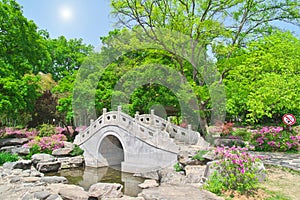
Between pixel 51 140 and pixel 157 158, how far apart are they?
6766 mm

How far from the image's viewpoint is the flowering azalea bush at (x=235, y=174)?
201 inches

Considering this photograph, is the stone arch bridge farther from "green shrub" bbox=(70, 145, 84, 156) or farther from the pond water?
the pond water

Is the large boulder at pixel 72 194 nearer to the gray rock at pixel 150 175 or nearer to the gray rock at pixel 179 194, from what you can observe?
the gray rock at pixel 179 194

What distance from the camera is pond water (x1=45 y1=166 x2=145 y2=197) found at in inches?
402

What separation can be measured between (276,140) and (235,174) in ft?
23.3

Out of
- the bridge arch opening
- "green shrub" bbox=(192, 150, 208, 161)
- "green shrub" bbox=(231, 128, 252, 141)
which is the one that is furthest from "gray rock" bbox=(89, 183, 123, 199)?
"green shrub" bbox=(231, 128, 252, 141)

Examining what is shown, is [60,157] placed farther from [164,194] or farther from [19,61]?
[164,194]

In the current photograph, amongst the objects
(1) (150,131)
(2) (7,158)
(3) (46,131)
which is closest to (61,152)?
(2) (7,158)

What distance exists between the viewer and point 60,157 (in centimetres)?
1377

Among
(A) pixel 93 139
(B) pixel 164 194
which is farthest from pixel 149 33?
(B) pixel 164 194

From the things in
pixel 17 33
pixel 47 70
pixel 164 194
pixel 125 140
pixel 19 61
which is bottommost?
pixel 164 194

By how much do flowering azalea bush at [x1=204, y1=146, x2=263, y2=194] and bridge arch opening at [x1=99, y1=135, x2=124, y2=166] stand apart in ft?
31.3

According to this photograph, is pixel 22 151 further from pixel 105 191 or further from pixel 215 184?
pixel 215 184

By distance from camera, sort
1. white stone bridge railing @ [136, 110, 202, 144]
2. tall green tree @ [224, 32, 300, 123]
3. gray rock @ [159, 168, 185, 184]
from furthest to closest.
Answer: white stone bridge railing @ [136, 110, 202, 144]
tall green tree @ [224, 32, 300, 123]
gray rock @ [159, 168, 185, 184]
